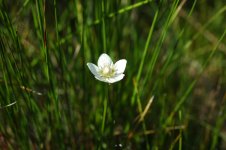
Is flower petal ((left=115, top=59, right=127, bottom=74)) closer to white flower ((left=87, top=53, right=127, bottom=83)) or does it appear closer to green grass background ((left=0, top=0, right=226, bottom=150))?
white flower ((left=87, top=53, right=127, bottom=83))

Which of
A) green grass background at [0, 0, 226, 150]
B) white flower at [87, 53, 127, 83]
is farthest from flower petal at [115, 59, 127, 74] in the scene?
green grass background at [0, 0, 226, 150]

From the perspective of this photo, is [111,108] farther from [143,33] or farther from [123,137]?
[143,33]

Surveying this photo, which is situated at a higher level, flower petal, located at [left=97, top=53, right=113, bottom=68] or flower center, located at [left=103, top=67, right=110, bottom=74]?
flower petal, located at [left=97, top=53, right=113, bottom=68]

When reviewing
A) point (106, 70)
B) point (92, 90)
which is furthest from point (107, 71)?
point (92, 90)

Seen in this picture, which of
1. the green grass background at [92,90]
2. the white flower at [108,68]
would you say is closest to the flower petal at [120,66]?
the white flower at [108,68]

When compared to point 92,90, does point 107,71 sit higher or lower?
lower

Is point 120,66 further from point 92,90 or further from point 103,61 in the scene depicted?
point 92,90

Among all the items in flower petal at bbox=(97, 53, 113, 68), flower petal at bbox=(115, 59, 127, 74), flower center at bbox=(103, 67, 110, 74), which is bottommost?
flower center at bbox=(103, 67, 110, 74)

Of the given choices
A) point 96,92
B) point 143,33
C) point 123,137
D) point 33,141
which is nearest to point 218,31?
point 143,33

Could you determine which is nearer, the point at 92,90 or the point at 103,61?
the point at 103,61

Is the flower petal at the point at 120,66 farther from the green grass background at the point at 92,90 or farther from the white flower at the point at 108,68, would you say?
the green grass background at the point at 92,90
